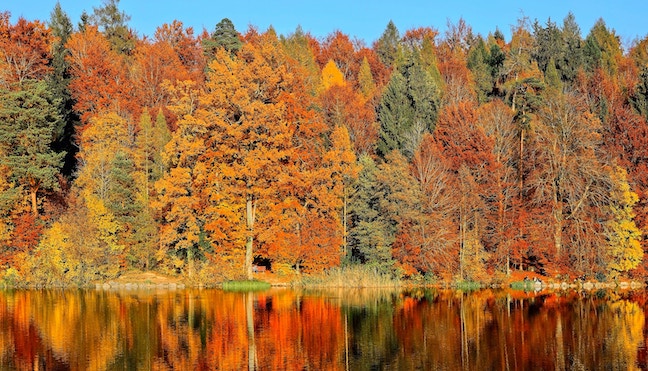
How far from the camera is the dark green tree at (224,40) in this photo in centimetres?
7881

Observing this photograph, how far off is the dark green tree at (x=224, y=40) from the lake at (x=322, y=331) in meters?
37.8

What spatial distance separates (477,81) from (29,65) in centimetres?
4239

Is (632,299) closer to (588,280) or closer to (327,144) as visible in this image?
(588,280)

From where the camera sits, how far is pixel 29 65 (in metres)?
67.6

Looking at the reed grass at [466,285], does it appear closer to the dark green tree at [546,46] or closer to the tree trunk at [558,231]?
the tree trunk at [558,231]

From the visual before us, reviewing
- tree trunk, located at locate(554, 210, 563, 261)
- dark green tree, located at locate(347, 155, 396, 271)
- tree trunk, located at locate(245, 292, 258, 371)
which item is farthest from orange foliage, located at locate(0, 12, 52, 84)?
tree trunk, located at locate(554, 210, 563, 261)

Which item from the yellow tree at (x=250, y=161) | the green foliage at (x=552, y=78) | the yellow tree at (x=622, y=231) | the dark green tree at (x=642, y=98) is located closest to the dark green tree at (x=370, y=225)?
the yellow tree at (x=250, y=161)

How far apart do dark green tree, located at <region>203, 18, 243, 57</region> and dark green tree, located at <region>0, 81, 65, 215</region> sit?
82.1 feet

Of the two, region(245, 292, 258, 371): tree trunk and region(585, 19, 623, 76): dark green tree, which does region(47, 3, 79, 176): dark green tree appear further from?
region(585, 19, 623, 76): dark green tree

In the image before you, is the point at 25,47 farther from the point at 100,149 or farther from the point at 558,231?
the point at 558,231

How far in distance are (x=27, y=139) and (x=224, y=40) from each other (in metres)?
28.0

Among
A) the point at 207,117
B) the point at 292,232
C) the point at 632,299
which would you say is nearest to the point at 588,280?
the point at 632,299

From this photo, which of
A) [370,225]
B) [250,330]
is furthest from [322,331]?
[370,225]

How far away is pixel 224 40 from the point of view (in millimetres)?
78938
